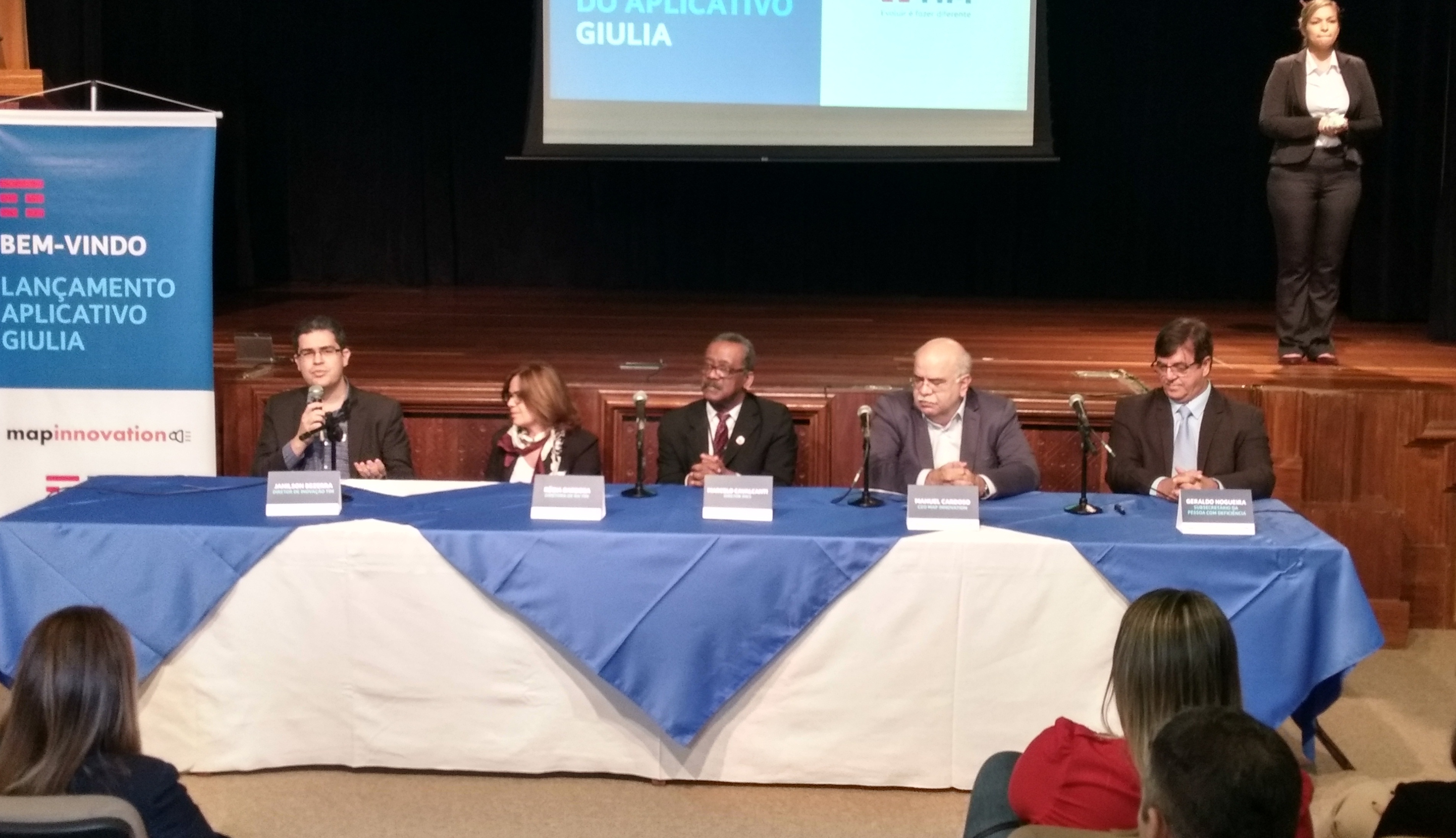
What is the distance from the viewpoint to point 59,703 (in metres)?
2.26

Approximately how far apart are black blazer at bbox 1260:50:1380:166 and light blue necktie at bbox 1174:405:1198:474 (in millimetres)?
1483

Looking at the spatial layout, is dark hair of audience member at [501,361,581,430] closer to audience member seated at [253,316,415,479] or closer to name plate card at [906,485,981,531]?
audience member seated at [253,316,415,479]

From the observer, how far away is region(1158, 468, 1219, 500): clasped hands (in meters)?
4.02

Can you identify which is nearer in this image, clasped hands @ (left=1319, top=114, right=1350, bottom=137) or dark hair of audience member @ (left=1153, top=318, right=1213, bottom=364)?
dark hair of audience member @ (left=1153, top=318, right=1213, bottom=364)

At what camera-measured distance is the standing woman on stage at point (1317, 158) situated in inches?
213

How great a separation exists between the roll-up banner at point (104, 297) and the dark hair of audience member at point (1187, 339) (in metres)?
2.62

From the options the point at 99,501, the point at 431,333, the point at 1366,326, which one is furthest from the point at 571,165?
the point at 99,501

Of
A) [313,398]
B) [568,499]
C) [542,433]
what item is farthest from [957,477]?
[313,398]

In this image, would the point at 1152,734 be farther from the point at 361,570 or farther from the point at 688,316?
the point at 688,316

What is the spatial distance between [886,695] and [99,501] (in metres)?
1.99

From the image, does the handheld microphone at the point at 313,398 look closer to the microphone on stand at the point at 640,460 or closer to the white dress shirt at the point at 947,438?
the microphone on stand at the point at 640,460

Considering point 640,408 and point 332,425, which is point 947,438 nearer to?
point 640,408

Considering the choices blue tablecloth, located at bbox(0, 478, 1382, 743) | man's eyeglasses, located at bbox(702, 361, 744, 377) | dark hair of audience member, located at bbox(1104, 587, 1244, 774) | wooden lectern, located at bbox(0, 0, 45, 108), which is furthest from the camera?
wooden lectern, located at bbox(0, 0, 45, 108)

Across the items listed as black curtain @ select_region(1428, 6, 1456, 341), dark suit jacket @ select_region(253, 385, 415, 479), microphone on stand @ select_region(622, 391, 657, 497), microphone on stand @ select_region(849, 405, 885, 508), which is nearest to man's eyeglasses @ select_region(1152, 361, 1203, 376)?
microphone on stand @ select_region(849, 405, 885, 508)
